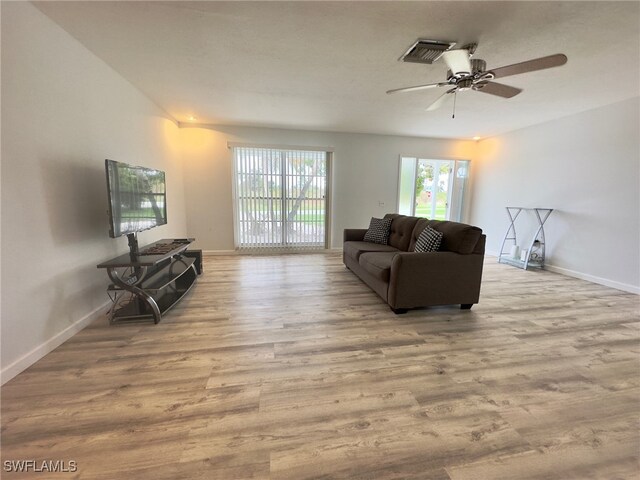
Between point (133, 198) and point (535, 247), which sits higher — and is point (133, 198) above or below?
above

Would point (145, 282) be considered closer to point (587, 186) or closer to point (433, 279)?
point (433, 279)

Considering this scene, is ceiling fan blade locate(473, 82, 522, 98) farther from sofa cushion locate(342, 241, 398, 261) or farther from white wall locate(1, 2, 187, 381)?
white wall locate(1, 2, 187, 381)

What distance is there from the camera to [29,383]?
162 centimetres

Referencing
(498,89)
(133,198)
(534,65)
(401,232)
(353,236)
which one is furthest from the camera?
(353,236)

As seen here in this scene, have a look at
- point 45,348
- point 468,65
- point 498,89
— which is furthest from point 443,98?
point 45,348

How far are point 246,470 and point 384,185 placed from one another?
5.30m

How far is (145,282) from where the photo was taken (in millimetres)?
2592

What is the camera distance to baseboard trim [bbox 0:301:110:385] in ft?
5.36

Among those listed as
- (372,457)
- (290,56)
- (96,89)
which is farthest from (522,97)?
(96,89)

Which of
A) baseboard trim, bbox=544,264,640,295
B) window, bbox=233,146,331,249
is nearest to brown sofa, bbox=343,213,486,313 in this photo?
baseboard trim, bbox=544,264,640,295

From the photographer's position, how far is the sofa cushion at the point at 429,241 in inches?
111

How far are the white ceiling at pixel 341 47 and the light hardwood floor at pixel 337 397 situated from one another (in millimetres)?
2163

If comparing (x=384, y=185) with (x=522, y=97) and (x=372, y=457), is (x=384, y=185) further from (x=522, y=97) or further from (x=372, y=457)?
(x=372, y=457)

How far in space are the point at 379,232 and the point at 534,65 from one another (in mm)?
2541
